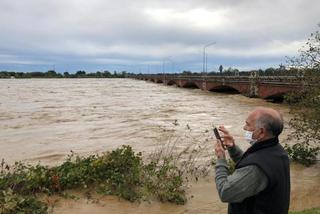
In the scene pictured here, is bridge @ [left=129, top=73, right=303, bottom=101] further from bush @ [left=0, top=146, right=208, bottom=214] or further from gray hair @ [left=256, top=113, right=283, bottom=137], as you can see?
gray hair @ [left=256, top=113, right=283, bottom=137]

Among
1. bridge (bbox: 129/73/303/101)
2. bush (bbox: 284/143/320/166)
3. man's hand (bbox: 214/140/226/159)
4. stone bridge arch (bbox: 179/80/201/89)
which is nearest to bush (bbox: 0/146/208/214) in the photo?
bush (bbox: 284/143/320/166)

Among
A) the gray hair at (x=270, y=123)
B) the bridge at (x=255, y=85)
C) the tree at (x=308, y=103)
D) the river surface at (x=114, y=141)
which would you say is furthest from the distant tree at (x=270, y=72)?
the gray hair at (x=270, y=123)

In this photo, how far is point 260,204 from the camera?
3514 mm

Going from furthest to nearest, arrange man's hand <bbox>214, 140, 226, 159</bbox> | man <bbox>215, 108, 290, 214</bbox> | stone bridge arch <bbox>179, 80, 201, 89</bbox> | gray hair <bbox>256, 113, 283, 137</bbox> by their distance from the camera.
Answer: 1. stone bridge arch <bbox>179, 80, 201, 89</bbox>
2. man's hand <bbox>214, 140, 226, 159</bbox>
3. gray hair <bbox>256, 113, 283, 137</bbox>
4. man <bbox>215, 108, 290, 214</bbox>

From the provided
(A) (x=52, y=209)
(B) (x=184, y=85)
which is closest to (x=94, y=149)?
(A) (x=52, y=209)

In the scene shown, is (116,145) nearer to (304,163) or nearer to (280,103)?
(304,163)

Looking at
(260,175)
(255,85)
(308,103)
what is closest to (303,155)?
(308,103)

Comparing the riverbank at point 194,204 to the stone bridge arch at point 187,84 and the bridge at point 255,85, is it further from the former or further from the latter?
the stone bridge arch at point 187,84

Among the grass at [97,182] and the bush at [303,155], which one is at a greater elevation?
the grass at [97,182]

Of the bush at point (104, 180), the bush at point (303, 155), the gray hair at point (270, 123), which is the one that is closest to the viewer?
the gray hair at point (270, 123)

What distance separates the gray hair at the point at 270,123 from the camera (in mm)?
3570

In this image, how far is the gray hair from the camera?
357 centimetres

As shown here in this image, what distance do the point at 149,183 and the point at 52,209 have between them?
2117 mm

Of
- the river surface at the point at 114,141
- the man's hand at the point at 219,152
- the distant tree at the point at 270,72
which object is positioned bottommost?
the river surface at the point at 114,141
